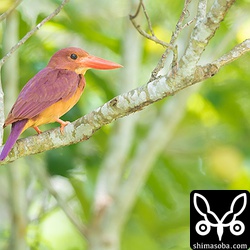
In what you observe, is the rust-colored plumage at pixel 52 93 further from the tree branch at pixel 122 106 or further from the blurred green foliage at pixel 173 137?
the blurred green foliage at pixel 173 137

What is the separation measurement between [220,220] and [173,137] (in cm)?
166

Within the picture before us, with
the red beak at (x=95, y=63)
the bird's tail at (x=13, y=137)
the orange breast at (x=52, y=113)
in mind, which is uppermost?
the red beak at (x=95, y=63)

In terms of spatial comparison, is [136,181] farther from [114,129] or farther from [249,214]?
[249,214]

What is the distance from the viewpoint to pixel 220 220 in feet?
15.3

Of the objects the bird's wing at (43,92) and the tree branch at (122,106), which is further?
the bird's wing at (43,92)

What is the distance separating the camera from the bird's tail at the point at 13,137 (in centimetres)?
327

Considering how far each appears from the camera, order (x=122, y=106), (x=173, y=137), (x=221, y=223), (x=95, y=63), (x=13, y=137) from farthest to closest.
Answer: (x=173, y=137)
(x=221, y=223)
(x=95, y=63)
(x=13, y=137)
(x=122, y=106)

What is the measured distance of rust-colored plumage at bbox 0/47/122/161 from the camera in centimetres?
358

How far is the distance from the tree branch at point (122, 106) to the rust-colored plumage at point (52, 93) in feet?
0.20

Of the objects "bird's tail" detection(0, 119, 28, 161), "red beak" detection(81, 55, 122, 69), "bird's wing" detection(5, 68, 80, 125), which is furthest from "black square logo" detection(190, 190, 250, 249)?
"bird's tail" detection(0, 119, 28, 161)

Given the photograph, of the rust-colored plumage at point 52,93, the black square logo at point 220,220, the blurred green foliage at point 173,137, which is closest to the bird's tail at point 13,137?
the rust-colored plumage at point 52,93

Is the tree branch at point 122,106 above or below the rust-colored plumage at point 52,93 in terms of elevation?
below

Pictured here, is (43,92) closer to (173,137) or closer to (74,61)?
(74,61)

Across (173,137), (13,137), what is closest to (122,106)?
(13,137)
